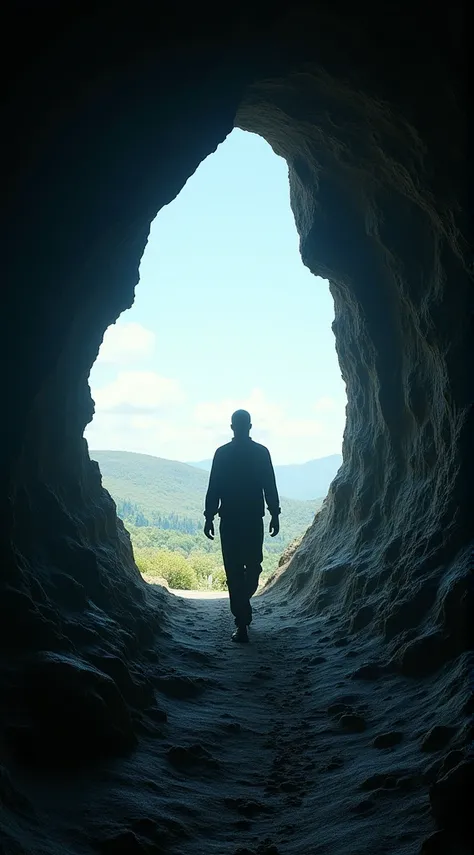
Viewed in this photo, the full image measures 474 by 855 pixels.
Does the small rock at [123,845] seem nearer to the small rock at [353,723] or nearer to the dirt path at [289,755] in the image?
the dirt path at [289,755]

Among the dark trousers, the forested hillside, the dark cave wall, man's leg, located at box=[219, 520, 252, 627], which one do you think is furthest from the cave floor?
the forested hillside

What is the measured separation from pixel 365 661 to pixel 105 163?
482 centimetres

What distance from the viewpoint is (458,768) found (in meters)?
2.98

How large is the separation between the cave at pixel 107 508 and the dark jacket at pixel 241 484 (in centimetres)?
141

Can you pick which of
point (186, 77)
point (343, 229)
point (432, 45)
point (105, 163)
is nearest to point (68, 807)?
point (105, 163)

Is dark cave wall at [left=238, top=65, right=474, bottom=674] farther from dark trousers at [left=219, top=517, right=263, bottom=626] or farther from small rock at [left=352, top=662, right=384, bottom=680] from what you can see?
dark trousers at [left=219, top=517, right=263, bottom=626]

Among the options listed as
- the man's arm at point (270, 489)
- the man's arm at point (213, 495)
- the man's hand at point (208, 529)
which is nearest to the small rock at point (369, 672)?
the man's arm at point (270, 489)

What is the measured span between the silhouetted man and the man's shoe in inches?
2.7

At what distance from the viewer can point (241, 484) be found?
27.0ft

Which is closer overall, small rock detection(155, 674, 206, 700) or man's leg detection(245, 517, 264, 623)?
small rock detection(155, 674, 206, 700)

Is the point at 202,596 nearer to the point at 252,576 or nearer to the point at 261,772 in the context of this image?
the point at 252,576

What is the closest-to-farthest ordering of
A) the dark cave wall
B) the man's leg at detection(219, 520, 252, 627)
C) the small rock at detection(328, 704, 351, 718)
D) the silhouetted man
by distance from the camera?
the small rock at detection(328, 704, 351, 718), the dark cave wall, the man's leg at detection(219, 520, 252, 627), the silhouetted man

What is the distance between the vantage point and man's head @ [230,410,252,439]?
845 cm

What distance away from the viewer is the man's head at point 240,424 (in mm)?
8445
